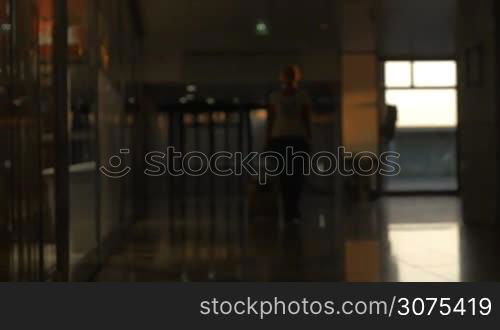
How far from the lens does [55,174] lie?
11.9ft

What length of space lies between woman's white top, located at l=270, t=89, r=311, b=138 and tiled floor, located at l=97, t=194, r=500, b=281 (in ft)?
0.91

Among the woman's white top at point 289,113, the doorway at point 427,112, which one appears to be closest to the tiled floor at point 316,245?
the doorway at point 427,112

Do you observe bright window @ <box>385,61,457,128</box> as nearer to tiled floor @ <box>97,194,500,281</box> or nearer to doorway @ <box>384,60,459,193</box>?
doorway @ <box>384,60,459,193</box>

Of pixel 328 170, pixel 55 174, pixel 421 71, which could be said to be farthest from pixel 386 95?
pixel 55 174

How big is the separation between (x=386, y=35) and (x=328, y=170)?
64cm

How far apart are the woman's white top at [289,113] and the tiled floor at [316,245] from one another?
0.91ft

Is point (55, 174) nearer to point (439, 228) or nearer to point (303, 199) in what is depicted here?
point (303, 199)

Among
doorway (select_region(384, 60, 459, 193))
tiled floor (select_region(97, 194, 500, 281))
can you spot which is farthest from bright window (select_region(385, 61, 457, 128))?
tiled floor (select_region(97, 194, 500, 281))

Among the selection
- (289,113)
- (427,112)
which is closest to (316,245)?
(289,113)

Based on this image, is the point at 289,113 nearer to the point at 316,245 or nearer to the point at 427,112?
the point at 427,112

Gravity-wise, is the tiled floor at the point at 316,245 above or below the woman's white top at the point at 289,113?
below

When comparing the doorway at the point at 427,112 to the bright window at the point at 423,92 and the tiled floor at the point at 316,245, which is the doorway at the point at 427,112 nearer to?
the bright window at the point at 423,92

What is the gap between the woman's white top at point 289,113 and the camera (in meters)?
3.86

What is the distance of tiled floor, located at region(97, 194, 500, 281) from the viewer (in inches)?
157
